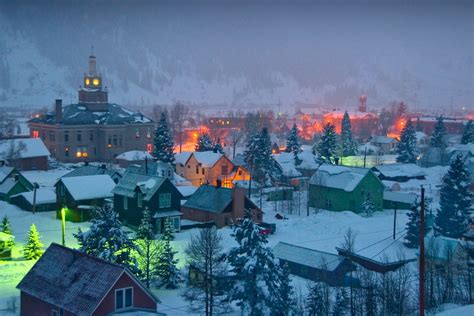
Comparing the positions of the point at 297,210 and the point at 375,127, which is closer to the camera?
the point at 297,210

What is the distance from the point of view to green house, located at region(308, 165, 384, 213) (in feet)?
199

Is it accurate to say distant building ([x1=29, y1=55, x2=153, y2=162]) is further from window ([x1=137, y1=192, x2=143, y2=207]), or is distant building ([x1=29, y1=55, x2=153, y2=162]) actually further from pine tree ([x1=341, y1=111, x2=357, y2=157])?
window ([x1=137, y1=192, x2=143, y2=207])

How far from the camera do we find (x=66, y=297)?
29.3m

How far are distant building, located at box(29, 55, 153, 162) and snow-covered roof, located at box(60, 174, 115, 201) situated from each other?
3629cm

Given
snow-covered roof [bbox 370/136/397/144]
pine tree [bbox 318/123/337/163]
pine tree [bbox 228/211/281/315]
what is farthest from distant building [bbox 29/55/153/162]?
pine tree [bbox 228/211/281/315]

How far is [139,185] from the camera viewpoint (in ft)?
168

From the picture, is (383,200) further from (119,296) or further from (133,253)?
(119,296)

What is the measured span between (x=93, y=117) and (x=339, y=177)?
46.2 m

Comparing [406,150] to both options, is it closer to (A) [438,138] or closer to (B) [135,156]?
(A) [438,138]

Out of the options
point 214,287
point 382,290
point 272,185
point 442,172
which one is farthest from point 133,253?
point 442,172

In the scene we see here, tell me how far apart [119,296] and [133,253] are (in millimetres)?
10444

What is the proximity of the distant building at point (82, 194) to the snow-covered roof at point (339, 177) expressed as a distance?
18959mm

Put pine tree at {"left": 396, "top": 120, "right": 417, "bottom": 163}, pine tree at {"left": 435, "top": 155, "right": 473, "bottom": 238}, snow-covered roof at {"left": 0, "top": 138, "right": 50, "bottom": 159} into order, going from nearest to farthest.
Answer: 1. pine tree at {"left": 435, "top": 155, "right": 473, "bottom": 238}
2. snow-covered roof at {"left": 0, "top": 138, "right": 50, "bottom": 159}
3. pine tree at {"left": 396, "top": 120, "right": 417, "bottom": 163}

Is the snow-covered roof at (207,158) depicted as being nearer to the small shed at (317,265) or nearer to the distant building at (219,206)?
the distant building at (219,206)
